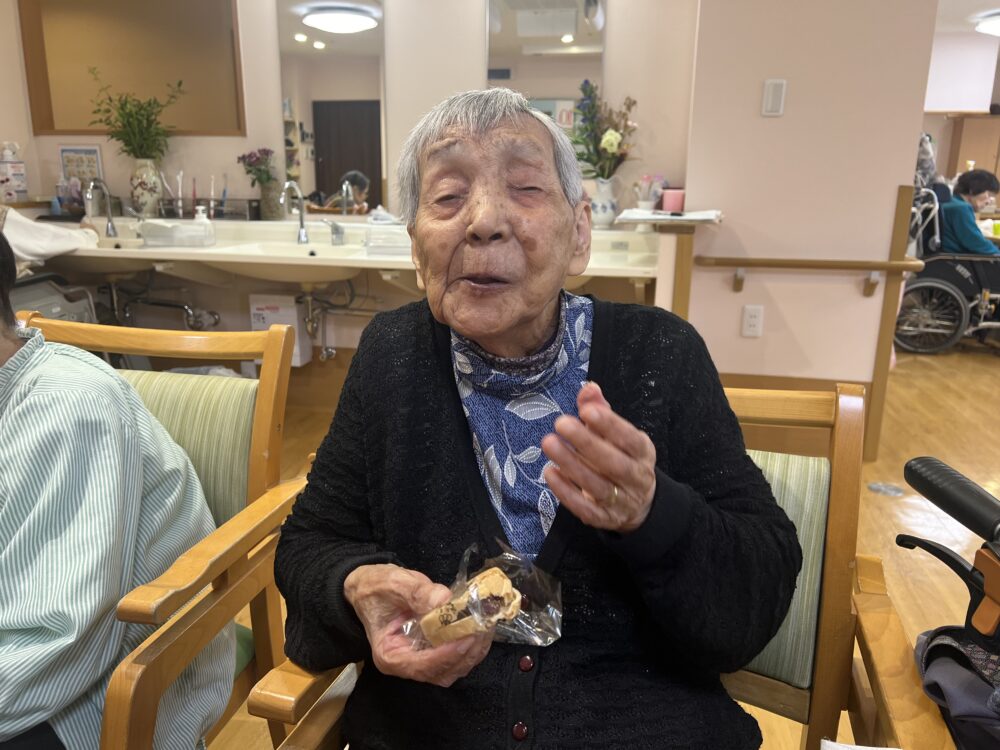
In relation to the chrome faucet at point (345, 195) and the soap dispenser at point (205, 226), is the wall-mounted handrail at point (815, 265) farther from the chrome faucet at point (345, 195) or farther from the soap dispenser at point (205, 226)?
the soap dispenser at point (205, 226)

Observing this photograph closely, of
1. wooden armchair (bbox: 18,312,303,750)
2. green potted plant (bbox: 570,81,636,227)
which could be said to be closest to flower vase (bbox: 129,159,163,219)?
green potted plant (bbox: 570,81,636,227)

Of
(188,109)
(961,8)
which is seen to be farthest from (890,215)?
(961,8)

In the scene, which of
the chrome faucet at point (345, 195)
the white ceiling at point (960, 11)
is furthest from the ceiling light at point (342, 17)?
the white ceiling at point (960, 11)

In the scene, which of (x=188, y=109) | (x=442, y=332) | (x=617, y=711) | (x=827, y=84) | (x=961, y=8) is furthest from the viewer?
(x=961, y=8)

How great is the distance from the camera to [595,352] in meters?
0.98

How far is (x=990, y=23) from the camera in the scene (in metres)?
6.60

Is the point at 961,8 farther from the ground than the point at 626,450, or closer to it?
farther from the ground

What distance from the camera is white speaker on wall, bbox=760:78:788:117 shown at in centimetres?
297

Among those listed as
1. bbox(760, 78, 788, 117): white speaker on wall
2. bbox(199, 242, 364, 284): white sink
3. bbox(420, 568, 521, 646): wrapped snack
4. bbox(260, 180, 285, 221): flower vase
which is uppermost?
bbox(760, 78, 788, 117): white speaker on wall

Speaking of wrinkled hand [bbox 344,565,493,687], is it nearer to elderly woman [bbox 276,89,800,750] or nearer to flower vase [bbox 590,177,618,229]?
elderly woman [bbox 276,89,800,750]

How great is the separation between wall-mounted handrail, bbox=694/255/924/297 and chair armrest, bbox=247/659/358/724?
262 centimetres

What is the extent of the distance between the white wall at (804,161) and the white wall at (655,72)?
337mm

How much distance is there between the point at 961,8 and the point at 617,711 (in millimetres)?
7642

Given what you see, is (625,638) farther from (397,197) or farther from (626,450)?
(397,197)
